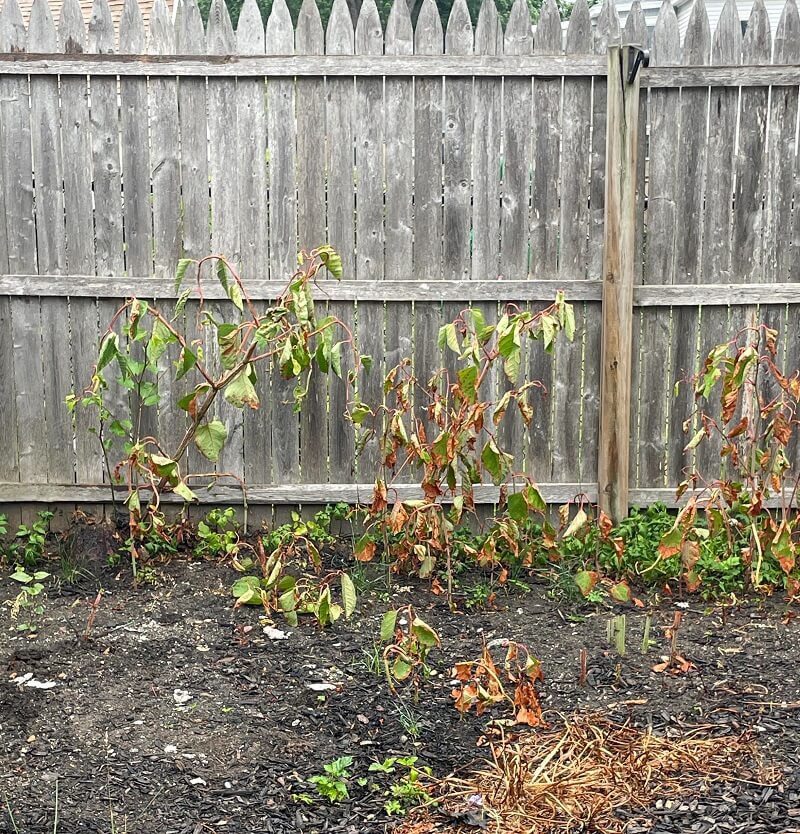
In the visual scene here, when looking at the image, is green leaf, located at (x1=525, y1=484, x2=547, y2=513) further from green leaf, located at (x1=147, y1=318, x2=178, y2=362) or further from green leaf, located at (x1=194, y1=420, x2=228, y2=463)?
green leaf, located at (x1=147, y1=318, x2=178, y2=362)

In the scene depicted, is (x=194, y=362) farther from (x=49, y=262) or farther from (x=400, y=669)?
(x=400, y=669)

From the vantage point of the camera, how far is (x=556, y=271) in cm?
483

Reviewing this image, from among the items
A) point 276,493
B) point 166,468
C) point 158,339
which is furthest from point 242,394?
point 276,493

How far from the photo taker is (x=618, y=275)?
4742 mm

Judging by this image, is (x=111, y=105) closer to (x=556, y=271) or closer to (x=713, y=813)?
(x=556, y=271)

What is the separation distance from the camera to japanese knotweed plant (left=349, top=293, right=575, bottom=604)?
165 inches

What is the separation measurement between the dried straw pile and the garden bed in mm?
50

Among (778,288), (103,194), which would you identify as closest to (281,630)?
(103,194)

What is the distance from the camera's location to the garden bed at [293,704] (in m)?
2.88

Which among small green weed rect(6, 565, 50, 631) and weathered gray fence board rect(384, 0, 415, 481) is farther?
weathered gray fence board rect(384, 0, 415, 481)

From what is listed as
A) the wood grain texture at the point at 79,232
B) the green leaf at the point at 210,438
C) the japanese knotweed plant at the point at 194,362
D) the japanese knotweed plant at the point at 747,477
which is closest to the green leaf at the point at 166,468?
the japanese knotweed plant at the point at 194,362

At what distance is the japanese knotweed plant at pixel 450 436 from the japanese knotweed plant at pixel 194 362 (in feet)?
1.00

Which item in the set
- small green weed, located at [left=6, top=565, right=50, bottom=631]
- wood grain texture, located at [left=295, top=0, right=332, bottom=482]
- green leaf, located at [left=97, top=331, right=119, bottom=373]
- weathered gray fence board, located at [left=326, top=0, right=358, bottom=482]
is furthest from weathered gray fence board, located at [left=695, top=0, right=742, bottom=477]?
small green weed, located at [left=6, top=565, right=50, bottom=631]

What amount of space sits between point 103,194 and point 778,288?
2.97 m
